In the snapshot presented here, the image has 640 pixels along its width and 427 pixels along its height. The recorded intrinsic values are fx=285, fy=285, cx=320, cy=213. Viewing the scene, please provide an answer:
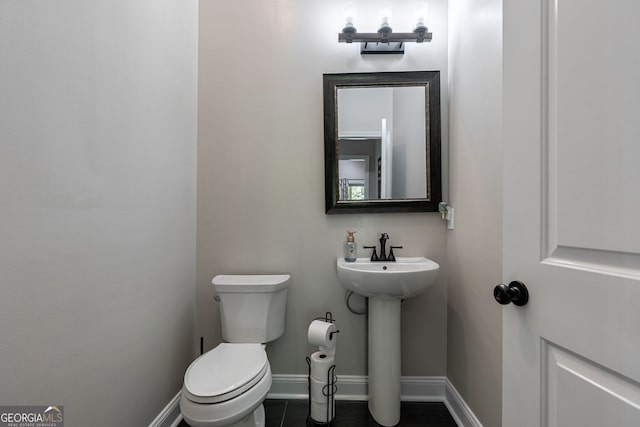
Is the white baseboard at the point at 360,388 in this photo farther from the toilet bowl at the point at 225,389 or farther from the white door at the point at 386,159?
the white door at the point at 386,159

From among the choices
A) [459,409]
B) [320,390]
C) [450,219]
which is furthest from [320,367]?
[450,219]

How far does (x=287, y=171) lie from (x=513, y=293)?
4.56 feet

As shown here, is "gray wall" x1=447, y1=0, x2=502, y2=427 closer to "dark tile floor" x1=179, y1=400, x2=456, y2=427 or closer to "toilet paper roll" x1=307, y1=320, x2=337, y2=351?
"dark tile floor" x1=179, y1=400, x2=456, y2=427

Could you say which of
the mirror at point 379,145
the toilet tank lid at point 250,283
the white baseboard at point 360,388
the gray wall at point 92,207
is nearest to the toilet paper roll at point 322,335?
the toilet tank lid at point 250,283

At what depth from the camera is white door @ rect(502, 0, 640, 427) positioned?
470 mm

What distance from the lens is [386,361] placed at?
1546 mm

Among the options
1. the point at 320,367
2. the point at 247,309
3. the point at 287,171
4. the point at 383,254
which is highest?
the point at 287,171

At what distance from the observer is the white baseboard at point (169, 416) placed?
1.41m

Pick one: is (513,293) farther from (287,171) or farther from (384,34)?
(384,34)

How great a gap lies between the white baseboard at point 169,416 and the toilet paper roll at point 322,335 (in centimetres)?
79

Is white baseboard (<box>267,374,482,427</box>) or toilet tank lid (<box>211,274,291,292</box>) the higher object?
toilet tank lid (<box>211,274,291,292</box>)

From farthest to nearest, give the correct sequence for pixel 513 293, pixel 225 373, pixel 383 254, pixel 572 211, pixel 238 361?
pixel 383 254
pixel 238 361
pixel 225 373
pixel 513 293
pixel 572 211

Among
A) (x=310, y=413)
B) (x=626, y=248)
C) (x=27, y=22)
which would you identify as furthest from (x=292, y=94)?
(x=310, y=413)

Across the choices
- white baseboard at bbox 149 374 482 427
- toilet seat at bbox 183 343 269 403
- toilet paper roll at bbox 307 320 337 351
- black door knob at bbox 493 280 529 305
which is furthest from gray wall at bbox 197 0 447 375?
black door knob at bbox 493 280 529 305
